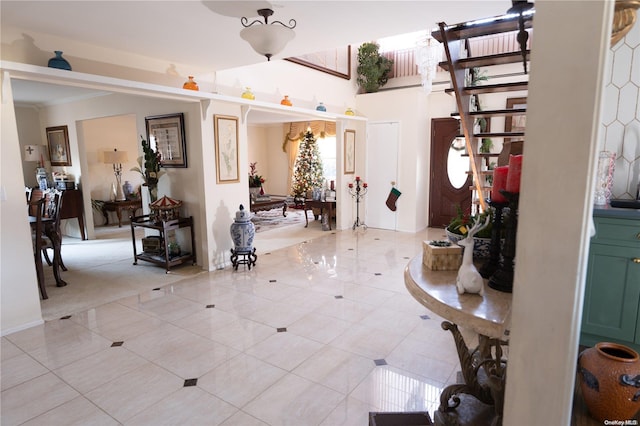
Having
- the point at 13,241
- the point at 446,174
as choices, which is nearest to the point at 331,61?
the point at 446,174

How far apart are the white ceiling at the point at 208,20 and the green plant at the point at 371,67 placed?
4085 mm

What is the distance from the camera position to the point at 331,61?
7.27m

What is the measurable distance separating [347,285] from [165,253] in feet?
8.42

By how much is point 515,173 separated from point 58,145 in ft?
28.2

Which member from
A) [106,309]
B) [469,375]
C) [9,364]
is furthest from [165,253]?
[469,375]

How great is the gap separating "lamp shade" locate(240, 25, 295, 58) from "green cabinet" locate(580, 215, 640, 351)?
2.58 meters

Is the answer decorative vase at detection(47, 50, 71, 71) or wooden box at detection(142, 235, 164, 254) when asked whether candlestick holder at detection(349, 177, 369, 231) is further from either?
decorative vase at detection(47, 50, 71, 71)

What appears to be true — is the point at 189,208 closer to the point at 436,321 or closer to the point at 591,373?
the point at 436,321

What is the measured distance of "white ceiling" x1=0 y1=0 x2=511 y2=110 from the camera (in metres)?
2.87

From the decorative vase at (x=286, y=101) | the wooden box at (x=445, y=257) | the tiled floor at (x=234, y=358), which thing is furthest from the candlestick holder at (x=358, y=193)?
the wooden box at (x=445, y=257)

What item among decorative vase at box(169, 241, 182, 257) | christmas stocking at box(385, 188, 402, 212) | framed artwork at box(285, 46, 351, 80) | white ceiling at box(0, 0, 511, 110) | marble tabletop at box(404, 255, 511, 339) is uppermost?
framed artwork at box(285, 46, 351, 80)

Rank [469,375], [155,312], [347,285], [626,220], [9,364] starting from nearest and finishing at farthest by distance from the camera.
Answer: [469,375] → [626,220] → [9,364] → [155,312] → [347,285]

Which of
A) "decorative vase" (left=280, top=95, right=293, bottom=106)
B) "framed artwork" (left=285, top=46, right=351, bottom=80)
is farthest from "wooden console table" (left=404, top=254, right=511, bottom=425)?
"framed artwork" (left=285, top=46, right=351, bottom=80)

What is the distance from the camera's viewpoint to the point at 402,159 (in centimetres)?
745
